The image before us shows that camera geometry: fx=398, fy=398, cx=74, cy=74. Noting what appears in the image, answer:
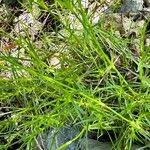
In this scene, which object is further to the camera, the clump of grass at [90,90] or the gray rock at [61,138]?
the gray rock at [61,138]

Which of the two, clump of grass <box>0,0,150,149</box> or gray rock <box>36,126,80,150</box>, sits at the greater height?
clump of grass <box>0,0,150,149</box>

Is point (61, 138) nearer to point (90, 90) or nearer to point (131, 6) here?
point (90, 90)

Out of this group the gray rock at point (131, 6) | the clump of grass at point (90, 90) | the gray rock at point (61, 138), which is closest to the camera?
the clump of grass at point (90, 90)

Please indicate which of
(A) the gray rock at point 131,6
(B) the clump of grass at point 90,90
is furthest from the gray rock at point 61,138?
(A) the gray rock at point 131,6

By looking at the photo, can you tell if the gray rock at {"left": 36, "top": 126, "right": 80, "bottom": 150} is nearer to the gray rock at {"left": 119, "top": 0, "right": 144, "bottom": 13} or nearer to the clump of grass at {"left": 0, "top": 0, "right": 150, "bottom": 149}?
the clump of grass at {"left": 0, "top": 0, "right": 150, "bottom": 149}

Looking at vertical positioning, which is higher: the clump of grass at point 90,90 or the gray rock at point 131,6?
the gray rock at point 131,6

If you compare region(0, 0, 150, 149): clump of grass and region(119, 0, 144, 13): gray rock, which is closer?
region(0, 0, 150, 149): clump of grass

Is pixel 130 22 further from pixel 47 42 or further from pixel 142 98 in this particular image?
pixel 142 98

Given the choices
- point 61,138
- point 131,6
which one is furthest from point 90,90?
point 131,6

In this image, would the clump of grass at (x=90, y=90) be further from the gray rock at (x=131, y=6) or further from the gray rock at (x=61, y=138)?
the gray rock at (x=131, y=6)

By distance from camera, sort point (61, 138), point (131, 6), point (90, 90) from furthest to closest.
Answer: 1. point (131, 6)
2. point (61, 138)
3. point (90, 90)

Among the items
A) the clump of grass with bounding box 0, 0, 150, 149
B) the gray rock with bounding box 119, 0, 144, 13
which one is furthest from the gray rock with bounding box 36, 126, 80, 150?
the gray rock with bounding box 119, 0, 144, 13
